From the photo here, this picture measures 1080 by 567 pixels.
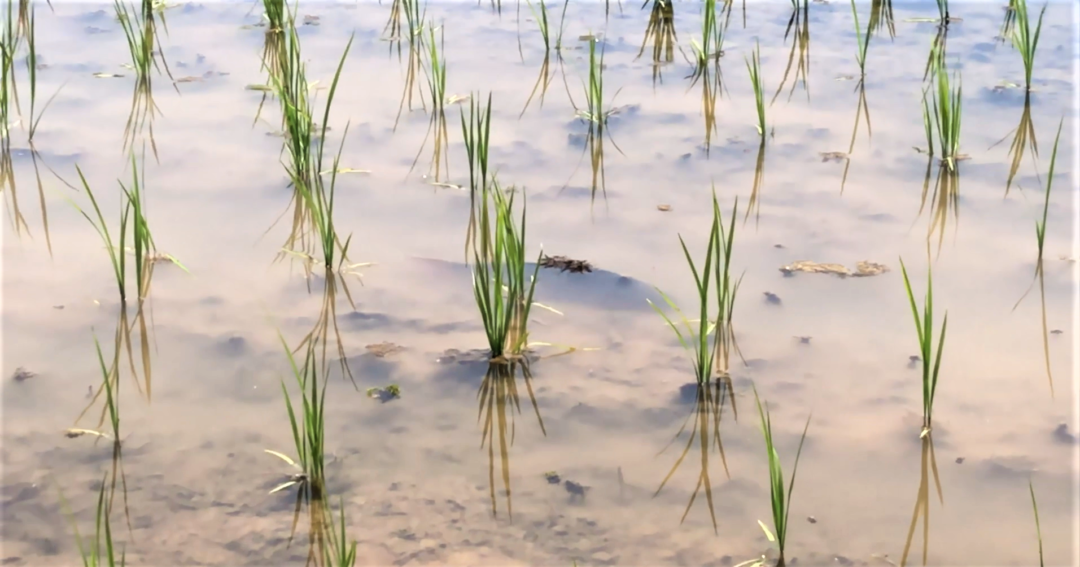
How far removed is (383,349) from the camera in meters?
2.27

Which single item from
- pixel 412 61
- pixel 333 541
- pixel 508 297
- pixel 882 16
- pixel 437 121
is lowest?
pixel 333 541

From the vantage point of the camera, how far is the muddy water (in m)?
1.78

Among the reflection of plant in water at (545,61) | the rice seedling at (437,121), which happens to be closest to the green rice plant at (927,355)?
the rice seedling at (437,121)

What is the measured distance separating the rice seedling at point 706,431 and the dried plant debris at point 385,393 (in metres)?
0.56

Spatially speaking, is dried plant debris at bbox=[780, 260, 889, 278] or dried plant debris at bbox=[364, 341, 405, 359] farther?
dried plant debris at bbox=[780, 260, 889, 278]

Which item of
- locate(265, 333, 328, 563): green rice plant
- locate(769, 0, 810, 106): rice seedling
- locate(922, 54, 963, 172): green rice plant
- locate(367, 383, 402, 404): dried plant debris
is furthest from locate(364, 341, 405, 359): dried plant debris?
locate(769, 0, 810, 106): rice seedling

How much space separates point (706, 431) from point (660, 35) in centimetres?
269

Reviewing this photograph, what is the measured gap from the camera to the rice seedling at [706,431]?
186 cm

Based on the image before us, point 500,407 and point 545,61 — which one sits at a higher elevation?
point 545,61

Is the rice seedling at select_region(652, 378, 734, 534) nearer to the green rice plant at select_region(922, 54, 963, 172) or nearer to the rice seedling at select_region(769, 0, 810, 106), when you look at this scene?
the green rice plant at select_region(922, 54, 963, 172)

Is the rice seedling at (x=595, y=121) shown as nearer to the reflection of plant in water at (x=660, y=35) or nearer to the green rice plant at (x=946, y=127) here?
the reflection of plant in water at (x=660, y=35)

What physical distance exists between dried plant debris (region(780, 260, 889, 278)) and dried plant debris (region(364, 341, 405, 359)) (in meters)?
0.98

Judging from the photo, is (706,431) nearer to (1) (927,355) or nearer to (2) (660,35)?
(1) (927,355)

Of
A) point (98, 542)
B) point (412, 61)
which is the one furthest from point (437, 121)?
point (98, 542)
